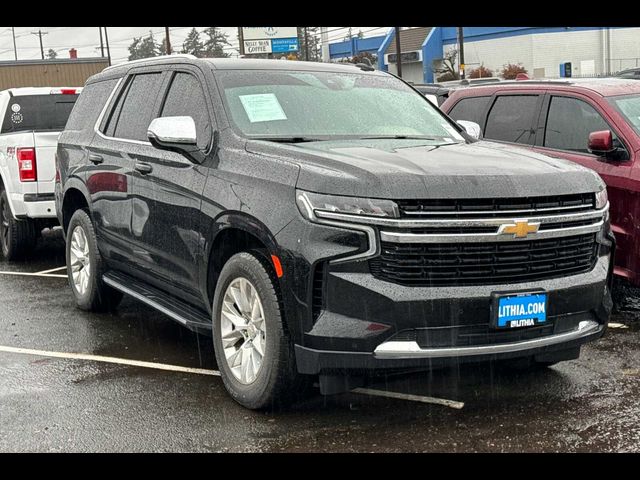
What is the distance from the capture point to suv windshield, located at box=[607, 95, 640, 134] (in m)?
6.96

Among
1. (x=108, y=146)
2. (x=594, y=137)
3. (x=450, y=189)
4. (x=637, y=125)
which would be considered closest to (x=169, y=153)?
(x=108, y=146)

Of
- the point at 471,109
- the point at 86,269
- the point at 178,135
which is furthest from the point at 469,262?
the point at 471,109

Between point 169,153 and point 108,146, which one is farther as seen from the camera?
point 108,146

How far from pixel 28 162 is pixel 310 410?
5906mm

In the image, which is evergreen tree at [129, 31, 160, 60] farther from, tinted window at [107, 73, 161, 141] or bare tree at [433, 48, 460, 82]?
tinted window at [107, 73, 161, 141]

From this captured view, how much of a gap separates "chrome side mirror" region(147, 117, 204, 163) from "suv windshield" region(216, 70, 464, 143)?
0.28 meters

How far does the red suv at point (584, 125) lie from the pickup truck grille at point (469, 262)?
2.31 m

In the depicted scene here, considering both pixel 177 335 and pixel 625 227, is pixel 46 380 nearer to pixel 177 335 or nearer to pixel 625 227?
pixel 177 335

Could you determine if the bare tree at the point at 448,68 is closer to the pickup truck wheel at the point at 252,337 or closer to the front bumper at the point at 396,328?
the pickup truck wheel at the point at 252,337

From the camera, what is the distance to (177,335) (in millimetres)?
6637

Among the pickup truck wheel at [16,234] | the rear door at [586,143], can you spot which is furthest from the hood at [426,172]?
the pickup truck wheel at [16,234]

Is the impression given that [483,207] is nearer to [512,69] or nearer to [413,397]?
[413,397]
